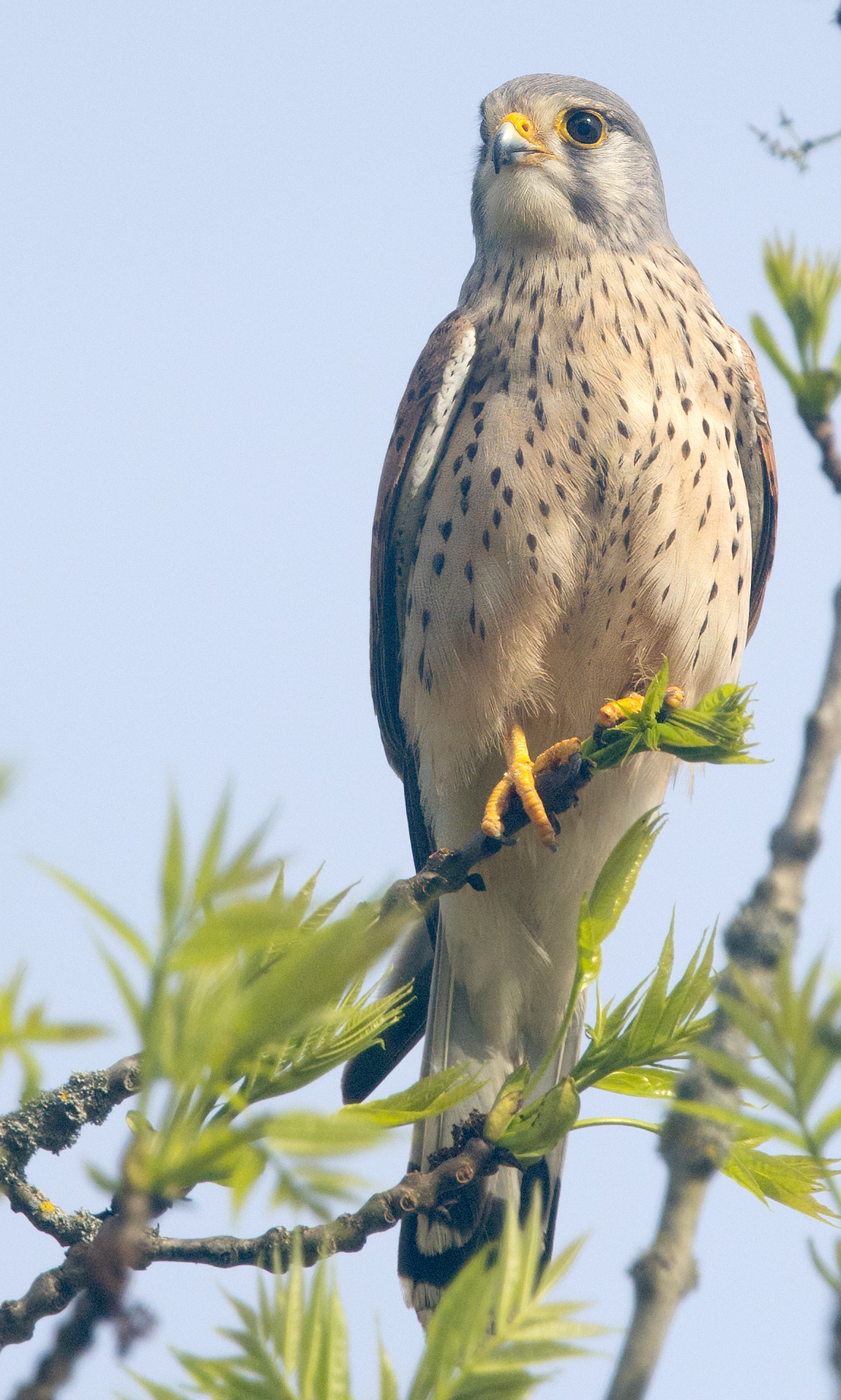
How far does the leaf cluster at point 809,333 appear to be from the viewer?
1.00m

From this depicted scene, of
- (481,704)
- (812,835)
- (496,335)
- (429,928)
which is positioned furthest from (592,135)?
(812,835)

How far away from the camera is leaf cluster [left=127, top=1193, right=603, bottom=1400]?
104cm

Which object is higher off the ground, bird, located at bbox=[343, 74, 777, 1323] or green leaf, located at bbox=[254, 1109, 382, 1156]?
bird, located at bbox=[343, 74, 777, 1323]

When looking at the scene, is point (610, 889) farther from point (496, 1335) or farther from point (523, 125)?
point (523, 125)

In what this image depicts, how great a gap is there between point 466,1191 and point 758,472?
2655 millimetres

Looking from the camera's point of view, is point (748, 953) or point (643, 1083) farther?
point (643, 1083)

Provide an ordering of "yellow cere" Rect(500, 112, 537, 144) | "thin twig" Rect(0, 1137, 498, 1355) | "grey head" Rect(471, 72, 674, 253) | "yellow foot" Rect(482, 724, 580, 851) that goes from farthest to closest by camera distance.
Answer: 1. "yellow cere" Rect(500, 112, 537, 144)
2. "grey head" Rect(471, 72, 674, 253)
3. "yellow foot" Rect(482, 724, 580, 851)
4. "thin twig" Rect(0, 1137, 498, 1355)

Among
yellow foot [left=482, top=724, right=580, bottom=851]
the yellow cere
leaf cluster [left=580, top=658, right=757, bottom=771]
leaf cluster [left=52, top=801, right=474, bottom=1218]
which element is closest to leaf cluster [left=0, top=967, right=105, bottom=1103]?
leaf cluster [left=52, top=801, right=474, bottom=1218]

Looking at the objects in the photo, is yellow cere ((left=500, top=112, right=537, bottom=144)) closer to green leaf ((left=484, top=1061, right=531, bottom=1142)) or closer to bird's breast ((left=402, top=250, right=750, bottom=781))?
bird's breast ((left=402, top=250, right=750, bottom=781))

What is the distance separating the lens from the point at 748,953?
84 cm

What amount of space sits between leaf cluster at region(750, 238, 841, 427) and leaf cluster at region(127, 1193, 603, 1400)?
642 millimetres

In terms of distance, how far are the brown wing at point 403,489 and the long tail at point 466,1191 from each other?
70 cm

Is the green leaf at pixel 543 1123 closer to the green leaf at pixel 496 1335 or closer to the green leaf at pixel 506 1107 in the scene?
the green leaf at pixel 506 1107

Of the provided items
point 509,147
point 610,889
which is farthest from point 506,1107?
point 509,147
